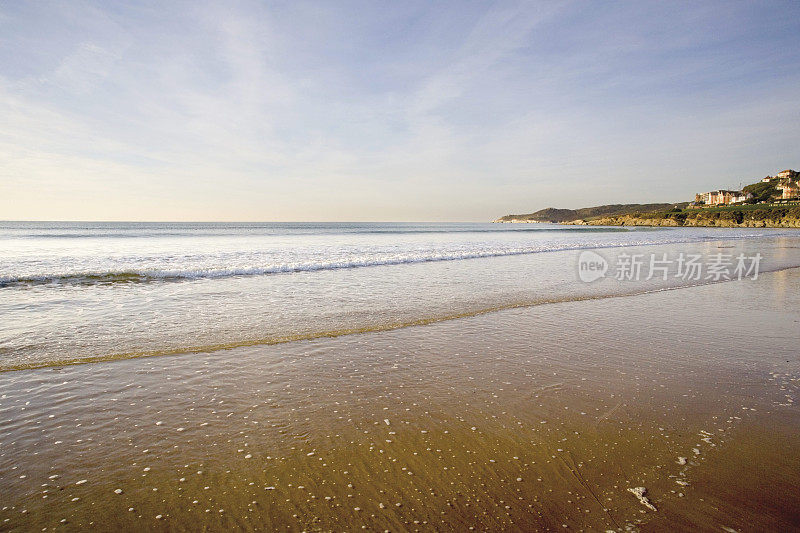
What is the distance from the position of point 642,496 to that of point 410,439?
1963 millimetres

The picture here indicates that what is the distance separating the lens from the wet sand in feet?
9.67

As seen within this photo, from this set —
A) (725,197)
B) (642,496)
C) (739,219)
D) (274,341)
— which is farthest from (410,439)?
(725,197)

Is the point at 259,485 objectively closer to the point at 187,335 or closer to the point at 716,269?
the point at 187,335

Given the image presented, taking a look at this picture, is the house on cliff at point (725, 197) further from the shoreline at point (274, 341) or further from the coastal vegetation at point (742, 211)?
the shoreline at point (274, 341)

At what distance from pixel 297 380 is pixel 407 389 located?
1510 millimetres

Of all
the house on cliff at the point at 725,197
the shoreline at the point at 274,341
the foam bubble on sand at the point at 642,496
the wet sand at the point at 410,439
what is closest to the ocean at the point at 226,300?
the shoreline at the point at 274,341

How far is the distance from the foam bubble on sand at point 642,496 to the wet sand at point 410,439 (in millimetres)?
26

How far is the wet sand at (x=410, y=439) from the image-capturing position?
2947 millimetres

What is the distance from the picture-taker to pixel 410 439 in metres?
3.92

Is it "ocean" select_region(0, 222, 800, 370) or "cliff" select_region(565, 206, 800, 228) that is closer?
"ocean" select_region(0, 222, 800, 370)

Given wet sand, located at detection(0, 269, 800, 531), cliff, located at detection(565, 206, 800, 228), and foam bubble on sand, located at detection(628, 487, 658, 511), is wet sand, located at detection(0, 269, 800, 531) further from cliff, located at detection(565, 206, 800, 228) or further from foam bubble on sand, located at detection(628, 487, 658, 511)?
cliff, located at detection(565, 206, 800, 228)

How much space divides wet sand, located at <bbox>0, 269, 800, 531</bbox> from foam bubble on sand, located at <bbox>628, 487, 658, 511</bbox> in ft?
0.09

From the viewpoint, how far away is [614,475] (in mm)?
3357

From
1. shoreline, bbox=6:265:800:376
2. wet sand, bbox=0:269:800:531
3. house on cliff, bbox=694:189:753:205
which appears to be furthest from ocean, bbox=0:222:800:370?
house on cliff, bbox=694:189:753:205
